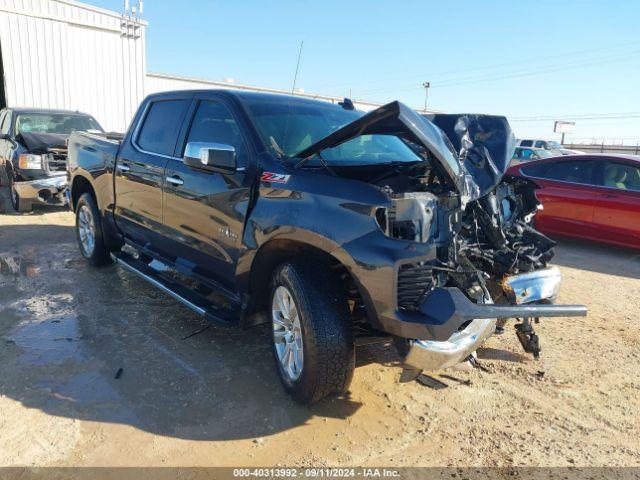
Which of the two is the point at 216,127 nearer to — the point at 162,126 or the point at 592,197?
the point at 162,126

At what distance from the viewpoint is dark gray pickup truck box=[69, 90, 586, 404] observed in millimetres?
2676

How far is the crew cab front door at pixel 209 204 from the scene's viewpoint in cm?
345

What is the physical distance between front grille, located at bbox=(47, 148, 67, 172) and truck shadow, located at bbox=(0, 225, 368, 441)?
161 inches

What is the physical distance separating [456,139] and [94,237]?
13.8 feet

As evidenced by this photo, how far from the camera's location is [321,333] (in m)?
2.82

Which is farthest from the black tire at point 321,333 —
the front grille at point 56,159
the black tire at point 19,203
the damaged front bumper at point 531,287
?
the black tire at point 19,203

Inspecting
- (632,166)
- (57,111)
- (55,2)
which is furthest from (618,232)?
(55,2)

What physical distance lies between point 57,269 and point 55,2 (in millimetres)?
13947

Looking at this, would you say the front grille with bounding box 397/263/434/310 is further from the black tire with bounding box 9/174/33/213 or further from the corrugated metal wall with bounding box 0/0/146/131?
the corrugated metal wall with bounding box 0/0/146/131

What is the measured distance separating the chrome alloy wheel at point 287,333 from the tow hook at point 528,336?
1.64 m

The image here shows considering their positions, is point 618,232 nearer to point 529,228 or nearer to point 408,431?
point 529,228

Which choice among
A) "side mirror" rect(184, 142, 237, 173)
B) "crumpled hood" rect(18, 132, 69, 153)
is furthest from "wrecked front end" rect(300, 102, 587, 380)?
"crumpled hood" rect(18, 132, 69, 153)

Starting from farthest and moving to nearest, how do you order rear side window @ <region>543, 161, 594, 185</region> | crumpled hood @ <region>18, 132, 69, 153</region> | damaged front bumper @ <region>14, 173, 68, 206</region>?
crumpled hood @ <region>18, 132, 69, 153</region>, damaged front bumper @ <region>14, 173, 68, 206</region>, rear side window @ <region>543, 161, 594, 185</region>

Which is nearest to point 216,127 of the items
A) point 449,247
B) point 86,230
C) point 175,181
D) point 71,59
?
point 175,181
